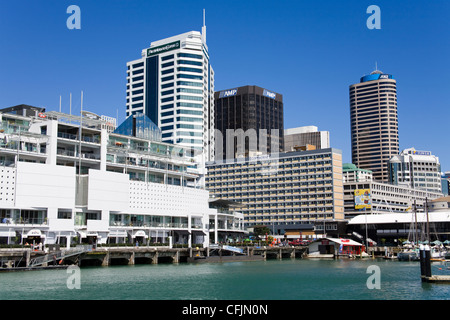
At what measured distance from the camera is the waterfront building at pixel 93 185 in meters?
87.6

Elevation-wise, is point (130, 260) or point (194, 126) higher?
point (194, 126)

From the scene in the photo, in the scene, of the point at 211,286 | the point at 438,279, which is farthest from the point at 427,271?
the point at 211,286

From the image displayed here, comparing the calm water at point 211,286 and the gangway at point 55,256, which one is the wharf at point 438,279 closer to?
the calm water at point 211,286

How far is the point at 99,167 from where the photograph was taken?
104 meters

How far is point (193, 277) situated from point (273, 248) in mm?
62136

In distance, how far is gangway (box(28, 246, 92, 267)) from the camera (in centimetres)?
7175

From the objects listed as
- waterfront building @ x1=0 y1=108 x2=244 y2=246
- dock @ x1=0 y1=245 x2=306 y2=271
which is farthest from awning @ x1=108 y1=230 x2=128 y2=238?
dock @ x1=0 y1=245 x2=306 y2=271

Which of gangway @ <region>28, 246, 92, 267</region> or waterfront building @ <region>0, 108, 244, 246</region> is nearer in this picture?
gangway @ <region>28, 246, 92, 267</region>

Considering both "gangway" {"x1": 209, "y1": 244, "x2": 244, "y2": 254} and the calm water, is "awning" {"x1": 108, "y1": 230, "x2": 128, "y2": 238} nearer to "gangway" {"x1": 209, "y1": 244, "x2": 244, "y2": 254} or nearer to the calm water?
"gangway" {"x1": 209, "y1": 244, "x2": 244, "y2": 254}

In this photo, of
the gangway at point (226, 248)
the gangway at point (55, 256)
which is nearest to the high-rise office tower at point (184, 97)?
the gangway at point (226, 248)

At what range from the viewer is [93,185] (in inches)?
3878

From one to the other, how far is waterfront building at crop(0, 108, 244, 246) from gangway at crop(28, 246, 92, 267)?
6.75 metres

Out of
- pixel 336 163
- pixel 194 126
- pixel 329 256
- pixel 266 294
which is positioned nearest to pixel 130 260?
pixel 266 294
